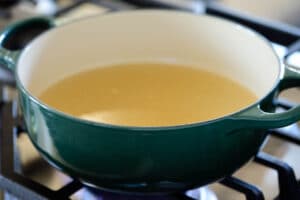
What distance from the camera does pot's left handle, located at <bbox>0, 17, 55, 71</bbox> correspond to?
1.80 ft

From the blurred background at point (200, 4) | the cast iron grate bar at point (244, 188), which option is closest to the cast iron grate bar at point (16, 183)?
the cast iron grate bar at point (244, 188)

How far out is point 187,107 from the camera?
55 centimetres

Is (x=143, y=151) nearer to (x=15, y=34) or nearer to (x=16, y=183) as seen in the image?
(x=16, y=183)

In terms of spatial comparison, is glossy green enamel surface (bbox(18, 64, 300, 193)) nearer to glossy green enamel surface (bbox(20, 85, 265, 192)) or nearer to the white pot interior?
glossy green enamel surface (bbox(20, 85, 265, 192))

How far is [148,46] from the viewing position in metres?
0.66

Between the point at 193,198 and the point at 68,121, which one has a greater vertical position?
the point at 68,121

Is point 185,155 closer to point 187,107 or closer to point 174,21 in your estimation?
point 187,107

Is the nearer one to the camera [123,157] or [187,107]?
[123,157]

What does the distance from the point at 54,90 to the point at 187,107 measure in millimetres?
143

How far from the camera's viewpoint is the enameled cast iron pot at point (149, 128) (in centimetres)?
43

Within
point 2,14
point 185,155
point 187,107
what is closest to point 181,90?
point 187,107

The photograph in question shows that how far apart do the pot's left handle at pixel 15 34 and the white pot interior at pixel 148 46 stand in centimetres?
3

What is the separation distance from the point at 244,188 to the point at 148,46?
0.23 meters

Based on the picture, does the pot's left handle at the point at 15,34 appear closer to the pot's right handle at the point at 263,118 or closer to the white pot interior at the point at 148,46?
the white pot interior at the point at 148,46
